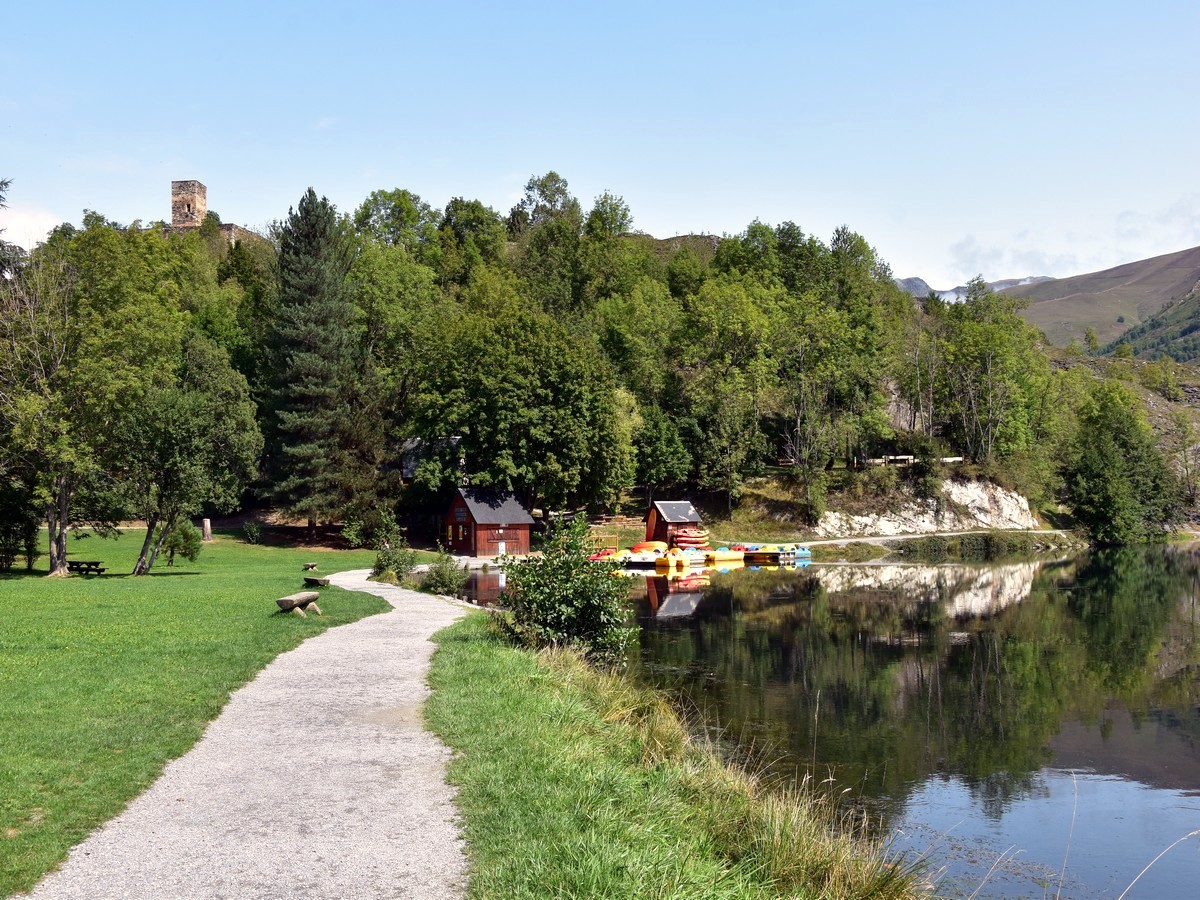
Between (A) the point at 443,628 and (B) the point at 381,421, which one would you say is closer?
(A) the point at 443,628

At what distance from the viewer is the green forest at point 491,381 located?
38.1m

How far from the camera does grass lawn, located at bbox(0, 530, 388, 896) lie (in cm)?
1027

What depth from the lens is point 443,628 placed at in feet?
80.9

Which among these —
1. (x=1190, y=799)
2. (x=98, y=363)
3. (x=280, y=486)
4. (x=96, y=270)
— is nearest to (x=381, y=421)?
(x=280, y=486)

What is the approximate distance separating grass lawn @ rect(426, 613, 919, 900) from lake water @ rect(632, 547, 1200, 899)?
2401mm

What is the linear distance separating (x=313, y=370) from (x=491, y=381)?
13.1m

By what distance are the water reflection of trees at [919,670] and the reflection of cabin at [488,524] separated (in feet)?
54.9

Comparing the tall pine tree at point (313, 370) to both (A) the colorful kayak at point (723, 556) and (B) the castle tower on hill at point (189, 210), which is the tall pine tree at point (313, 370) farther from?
(B) the castle tower on hill at point (189, 210)

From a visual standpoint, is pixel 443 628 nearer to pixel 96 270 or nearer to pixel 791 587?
pixel 791 587

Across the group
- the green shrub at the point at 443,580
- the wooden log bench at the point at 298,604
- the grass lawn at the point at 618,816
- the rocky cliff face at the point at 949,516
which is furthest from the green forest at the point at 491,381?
the grass lawn at the point at 618,816

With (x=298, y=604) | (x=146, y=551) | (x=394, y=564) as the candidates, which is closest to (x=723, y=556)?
(x=394, y=564)

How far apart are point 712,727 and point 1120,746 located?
809cm

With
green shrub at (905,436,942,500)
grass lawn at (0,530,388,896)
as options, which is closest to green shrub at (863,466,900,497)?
green shrub at (905,436,942,500)

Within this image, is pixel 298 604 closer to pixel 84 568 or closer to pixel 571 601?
pixel 571 601
